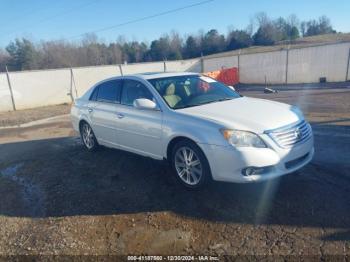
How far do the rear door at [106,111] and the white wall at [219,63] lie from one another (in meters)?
17.3

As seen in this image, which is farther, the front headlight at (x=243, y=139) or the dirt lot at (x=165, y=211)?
the front headlight at (x=243, y=139)

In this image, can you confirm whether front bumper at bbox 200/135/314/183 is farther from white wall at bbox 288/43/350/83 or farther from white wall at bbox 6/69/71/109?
white wall at bbox 6/69/71/109

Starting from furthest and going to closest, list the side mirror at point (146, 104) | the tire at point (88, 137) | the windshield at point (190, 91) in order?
1. the tire at point (88, 137)
2. the windshield at point (190, 91)
3. the side mirror at point (146, 104)

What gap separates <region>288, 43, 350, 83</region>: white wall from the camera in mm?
16719

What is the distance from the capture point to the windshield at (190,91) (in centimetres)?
457

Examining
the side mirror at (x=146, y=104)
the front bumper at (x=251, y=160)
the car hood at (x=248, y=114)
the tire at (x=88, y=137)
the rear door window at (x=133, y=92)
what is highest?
the rear door window at (x=133, y=92)

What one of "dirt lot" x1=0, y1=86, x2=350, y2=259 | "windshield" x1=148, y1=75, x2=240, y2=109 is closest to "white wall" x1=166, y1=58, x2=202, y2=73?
"windshield" x1=148, y1=75, x2=240, y2=109

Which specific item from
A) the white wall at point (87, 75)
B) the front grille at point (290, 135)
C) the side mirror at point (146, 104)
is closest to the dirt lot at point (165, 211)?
the front grille at point (290, 135)

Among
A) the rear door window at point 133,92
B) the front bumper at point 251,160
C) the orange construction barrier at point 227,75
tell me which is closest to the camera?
the front bumper at point 251,160

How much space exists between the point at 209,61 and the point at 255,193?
2119cm

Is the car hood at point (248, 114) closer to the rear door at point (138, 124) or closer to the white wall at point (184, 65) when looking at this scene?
the rear door at point (138, 124)

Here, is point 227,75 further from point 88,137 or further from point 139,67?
point 88,137

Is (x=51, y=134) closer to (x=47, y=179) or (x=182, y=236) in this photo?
Answer: (x=47, y=179)

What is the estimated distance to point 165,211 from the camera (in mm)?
3734
